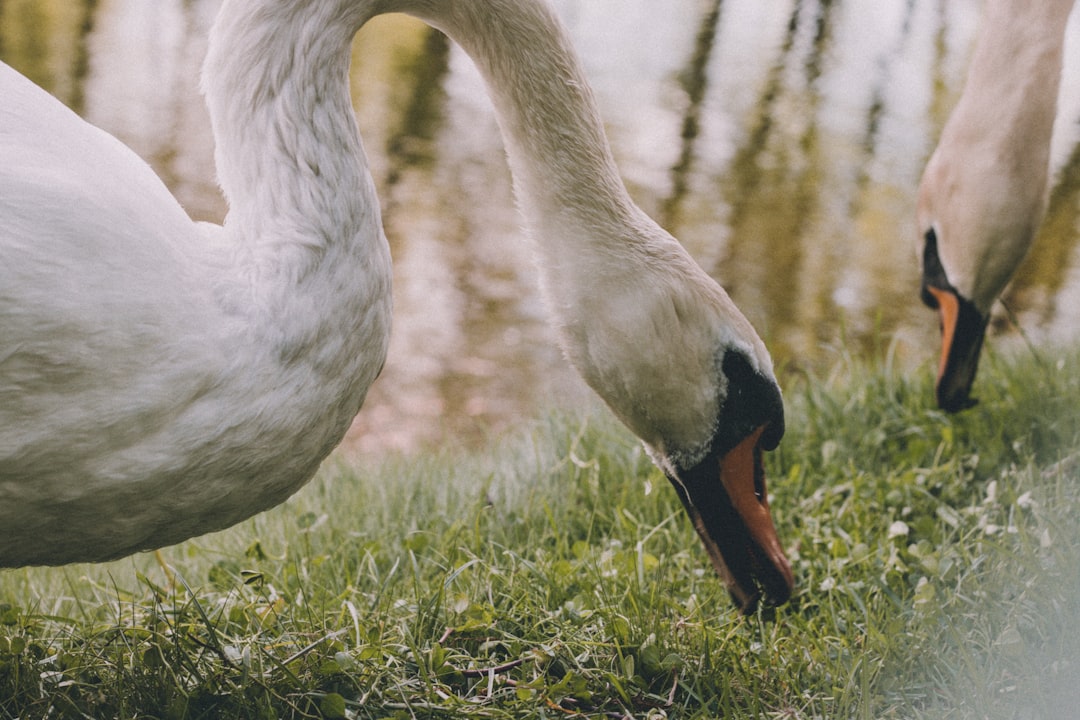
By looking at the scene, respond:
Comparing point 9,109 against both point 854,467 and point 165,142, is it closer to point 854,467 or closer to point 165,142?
point 854,467

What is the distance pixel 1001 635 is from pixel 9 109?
2.38m

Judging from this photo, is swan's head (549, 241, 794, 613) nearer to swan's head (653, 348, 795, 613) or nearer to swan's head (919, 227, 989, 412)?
swan's head (653, 348, 795, 613)

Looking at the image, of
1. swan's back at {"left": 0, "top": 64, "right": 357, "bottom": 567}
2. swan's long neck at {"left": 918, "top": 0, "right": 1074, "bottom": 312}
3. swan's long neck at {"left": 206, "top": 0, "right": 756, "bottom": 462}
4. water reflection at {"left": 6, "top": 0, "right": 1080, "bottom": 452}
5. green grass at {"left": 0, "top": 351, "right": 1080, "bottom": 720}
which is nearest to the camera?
swan's back at {"left": 0, "top": 64, "right": 357, "bottom": 567}

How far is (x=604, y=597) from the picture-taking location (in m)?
2.99

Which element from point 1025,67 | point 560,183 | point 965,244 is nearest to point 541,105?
point 560,183

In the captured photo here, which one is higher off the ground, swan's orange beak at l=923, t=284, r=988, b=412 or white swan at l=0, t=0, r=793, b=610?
white swan at l=0, t=0, r=793, b=610

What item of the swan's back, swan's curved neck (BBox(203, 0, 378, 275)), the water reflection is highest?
swan's curved neck (BBox(203, 0, 378, 275))

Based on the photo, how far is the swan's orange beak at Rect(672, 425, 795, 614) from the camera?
274cm

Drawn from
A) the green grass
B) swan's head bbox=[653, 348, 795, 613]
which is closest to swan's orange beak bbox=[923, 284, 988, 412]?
the green grass

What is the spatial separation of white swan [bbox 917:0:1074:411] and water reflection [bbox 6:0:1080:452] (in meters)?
0.82

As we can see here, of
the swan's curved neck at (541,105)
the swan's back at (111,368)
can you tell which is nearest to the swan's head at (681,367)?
the swan's curved neck at (541,105)

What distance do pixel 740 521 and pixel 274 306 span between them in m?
1.28

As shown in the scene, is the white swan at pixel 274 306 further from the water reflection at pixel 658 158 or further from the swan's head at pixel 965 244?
the water reflection at pixel 658 158

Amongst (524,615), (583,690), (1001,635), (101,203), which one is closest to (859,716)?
(1001,635)
